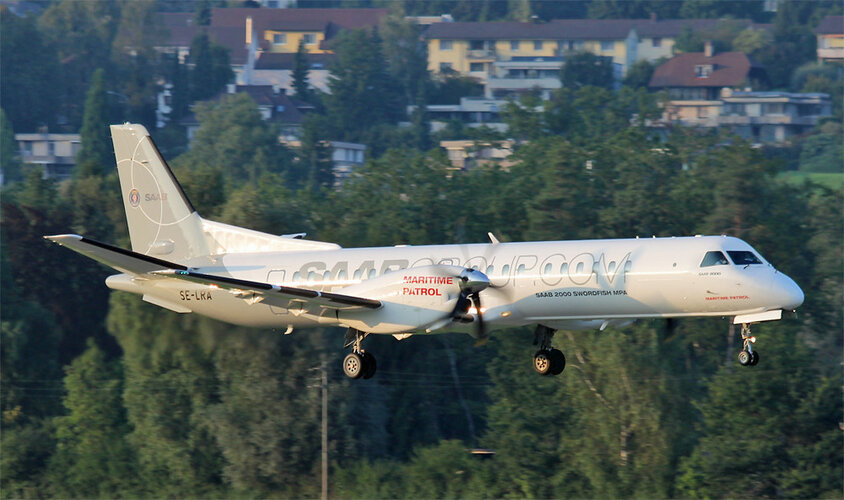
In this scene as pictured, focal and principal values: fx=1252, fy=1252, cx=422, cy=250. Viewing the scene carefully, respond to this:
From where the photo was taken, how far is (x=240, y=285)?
2341cm

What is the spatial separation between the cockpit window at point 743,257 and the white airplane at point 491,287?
0.02m

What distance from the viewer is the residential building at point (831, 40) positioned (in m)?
141

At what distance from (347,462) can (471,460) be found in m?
4.53

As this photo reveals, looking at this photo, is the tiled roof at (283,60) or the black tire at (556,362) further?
the tiled roof at (283,60)

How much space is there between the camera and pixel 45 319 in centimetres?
5384

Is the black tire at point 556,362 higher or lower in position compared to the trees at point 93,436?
higher

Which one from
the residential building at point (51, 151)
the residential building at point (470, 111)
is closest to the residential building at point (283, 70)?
the residential building at point (470, 111)

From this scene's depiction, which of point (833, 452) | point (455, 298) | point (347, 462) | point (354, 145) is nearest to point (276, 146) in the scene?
point (354, 145)

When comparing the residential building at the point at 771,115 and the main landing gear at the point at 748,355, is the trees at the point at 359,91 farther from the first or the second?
the main landing gear at the point at 748,355

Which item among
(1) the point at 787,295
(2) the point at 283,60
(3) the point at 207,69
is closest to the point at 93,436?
(1) the point at 787,295

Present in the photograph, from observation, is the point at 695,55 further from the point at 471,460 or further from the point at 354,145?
the point at 471,460

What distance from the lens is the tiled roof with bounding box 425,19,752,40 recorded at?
150375mm

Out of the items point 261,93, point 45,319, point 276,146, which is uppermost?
point 261,93

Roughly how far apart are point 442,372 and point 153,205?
26.2m
